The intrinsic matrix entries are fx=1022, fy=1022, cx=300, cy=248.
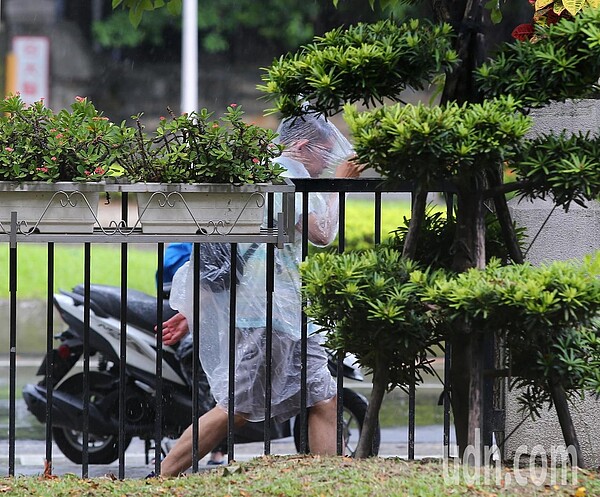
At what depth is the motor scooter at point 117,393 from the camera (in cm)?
611

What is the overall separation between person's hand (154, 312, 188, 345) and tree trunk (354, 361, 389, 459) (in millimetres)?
2000

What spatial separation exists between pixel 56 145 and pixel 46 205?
23cm

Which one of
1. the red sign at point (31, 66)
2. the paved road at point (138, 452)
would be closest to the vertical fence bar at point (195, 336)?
the paved road at point (138, 452)

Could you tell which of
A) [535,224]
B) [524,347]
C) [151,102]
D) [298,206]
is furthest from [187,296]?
[151,102]

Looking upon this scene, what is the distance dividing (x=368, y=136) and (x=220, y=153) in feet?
2.77

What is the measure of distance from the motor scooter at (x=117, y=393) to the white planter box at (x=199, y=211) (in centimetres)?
225

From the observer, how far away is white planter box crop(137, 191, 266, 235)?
388 cm

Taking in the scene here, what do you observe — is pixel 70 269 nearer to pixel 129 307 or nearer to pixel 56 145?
pixel 129 307

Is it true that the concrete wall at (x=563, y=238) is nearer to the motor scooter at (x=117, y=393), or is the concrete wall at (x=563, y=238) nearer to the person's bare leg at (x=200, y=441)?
the person's bare leg at (x=200, y=441)

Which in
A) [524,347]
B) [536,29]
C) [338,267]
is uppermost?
[536,29]

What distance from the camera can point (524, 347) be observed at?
346cm

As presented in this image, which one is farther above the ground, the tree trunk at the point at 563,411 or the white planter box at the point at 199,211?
the white planter box at the point at 199,211

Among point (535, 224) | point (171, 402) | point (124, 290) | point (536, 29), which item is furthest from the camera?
point (171, 402)

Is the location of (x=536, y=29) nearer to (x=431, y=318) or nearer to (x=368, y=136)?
(x=368, y=136)
